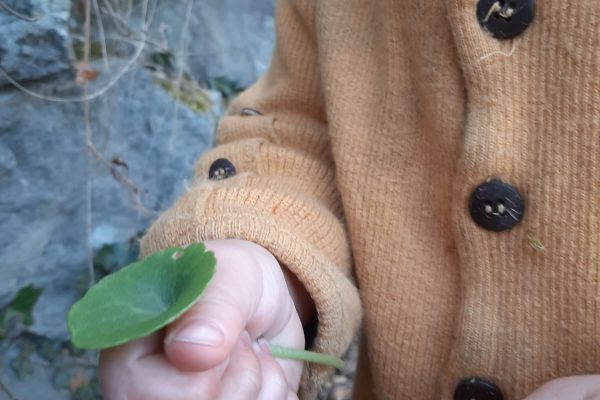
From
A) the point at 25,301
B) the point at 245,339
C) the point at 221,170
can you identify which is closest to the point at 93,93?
the point at 25,301

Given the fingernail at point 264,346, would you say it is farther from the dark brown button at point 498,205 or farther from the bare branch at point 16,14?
the bare branch at point 16,14

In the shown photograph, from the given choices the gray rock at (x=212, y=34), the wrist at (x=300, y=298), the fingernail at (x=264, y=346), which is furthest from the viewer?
the gray rock at (x=212, y=34)

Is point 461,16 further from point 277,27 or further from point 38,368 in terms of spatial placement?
point 38,368

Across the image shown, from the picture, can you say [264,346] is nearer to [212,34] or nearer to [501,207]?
[501,207]

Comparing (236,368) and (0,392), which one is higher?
(236,368)

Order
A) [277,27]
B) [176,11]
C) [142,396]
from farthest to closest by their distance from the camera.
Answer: [176,11]
[277,27]
[142,396]

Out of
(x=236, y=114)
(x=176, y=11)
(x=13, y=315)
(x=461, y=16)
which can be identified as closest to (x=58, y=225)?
(x=13, y=315)

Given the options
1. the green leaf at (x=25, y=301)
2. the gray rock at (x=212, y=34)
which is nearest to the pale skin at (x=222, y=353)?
the green leaf at (x=25, y=301)

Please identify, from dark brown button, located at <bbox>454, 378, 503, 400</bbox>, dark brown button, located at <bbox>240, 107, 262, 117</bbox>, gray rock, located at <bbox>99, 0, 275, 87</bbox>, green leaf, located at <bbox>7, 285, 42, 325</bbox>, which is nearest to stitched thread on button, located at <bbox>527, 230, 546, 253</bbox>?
dark brown button, located at <bbox>454, 378, 503, 400</bbox>
